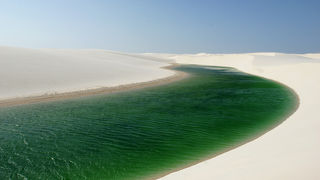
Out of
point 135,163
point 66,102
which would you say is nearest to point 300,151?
point 135,163

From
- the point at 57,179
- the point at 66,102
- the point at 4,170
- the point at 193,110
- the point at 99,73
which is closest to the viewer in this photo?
the point at 57,179

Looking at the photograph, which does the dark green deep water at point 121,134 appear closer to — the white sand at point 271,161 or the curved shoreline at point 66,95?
the white sand at point 271,161

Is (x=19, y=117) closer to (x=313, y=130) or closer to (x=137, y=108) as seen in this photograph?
(x=137, y=108)

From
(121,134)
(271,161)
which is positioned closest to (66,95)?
(121,134)

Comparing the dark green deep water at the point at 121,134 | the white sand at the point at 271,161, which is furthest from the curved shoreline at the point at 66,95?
the white sand at the point at 271,161

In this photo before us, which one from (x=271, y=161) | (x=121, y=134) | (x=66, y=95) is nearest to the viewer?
(x=271, y=161)

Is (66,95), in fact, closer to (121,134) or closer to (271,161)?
(121,134)

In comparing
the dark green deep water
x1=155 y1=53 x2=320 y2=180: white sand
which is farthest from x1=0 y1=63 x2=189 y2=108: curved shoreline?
x1=155 y1=53 x2=320 y2=180: white sand

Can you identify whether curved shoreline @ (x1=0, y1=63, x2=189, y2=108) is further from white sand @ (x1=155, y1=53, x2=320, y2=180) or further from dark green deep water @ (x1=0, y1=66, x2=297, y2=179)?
white sand @ (x1=155, y1=53, x2=320, y2=180)
